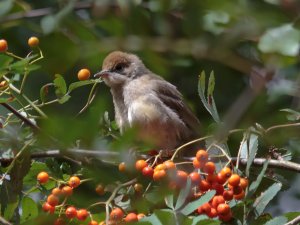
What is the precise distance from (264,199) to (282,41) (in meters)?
1.71

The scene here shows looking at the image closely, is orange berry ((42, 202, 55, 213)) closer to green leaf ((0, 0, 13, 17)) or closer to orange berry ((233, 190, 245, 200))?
orange berry ((233, 190, 245, 200))

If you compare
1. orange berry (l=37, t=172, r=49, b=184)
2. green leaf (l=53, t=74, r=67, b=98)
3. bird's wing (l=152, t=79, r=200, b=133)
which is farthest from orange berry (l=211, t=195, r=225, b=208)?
bird's wing (l=152, t=79, r=200, b=133)

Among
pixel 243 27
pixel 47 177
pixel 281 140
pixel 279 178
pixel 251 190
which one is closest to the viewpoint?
pixel 243 27

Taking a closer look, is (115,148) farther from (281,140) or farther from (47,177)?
(47,177)

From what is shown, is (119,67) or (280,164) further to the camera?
(119,67)

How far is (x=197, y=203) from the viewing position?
2451mm

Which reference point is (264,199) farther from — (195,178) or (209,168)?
(195,178)

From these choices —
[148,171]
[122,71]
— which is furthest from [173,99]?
[148,171]

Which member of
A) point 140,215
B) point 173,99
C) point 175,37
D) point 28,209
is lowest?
point 173,99

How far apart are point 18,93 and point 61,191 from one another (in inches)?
22.5

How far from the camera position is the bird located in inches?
207

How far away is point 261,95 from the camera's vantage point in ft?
3.93

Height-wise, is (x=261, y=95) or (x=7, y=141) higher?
(x=261, y=95)

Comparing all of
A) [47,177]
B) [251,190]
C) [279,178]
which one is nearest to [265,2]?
[251,190]
